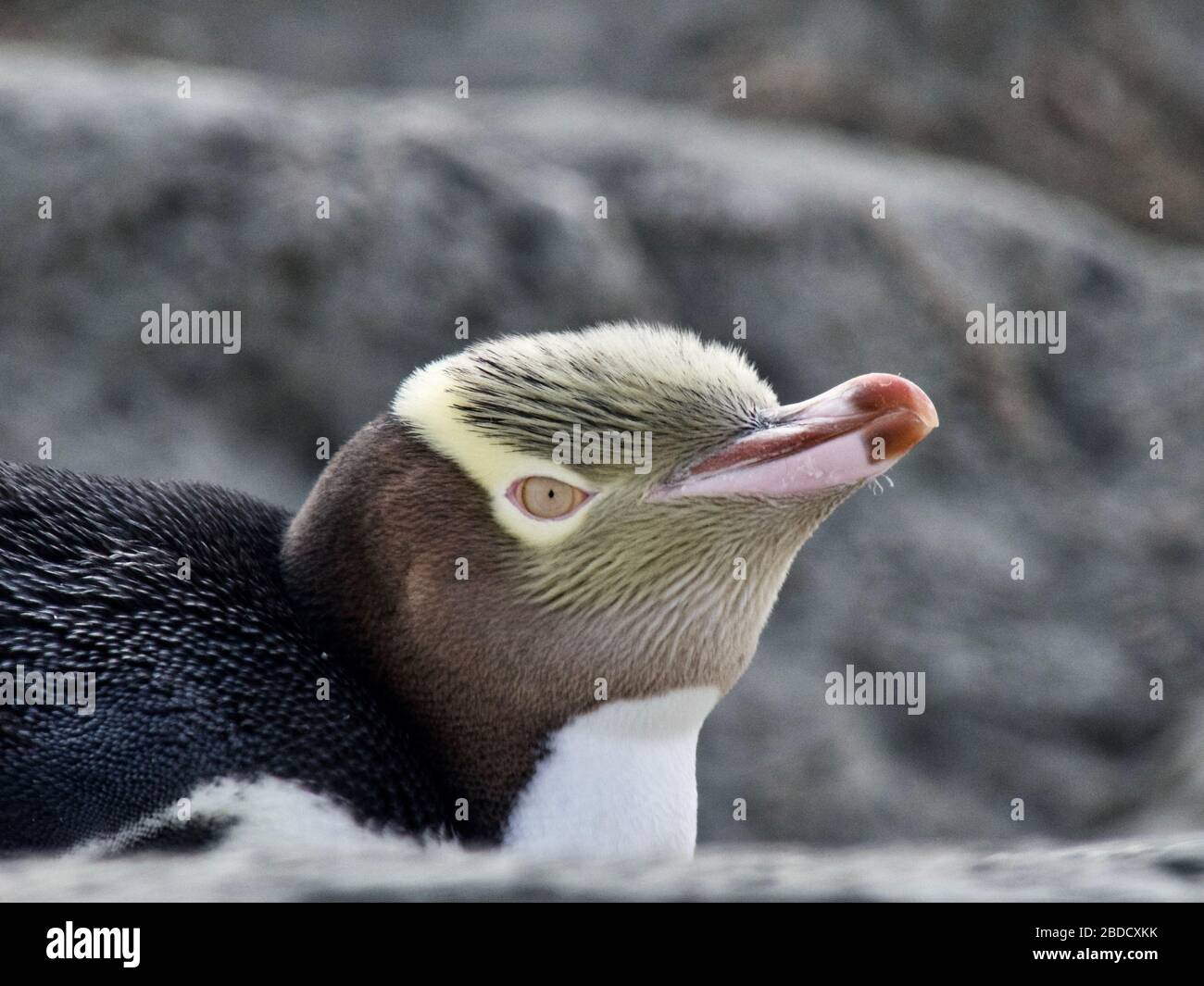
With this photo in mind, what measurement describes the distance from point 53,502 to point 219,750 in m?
0.45

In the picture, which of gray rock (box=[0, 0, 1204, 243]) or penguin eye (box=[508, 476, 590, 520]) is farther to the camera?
gray rock (box=[0, 0, 1204, 243])

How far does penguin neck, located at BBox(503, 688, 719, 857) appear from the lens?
2021 millimetres

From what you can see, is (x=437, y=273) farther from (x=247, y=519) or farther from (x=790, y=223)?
(x=247, y=519)

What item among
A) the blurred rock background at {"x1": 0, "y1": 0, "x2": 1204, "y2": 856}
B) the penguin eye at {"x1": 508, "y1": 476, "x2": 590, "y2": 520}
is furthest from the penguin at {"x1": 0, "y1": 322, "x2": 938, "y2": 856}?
the blurred rock background at {"x1": 0, "y1": 0, "x2": 1204, "y2": 856}

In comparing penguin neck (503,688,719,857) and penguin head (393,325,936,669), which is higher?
penguin head (393,325,936,669)

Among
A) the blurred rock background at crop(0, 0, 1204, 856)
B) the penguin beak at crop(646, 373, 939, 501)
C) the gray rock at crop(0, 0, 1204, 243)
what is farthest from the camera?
the gray rock at crop(0, 0, 1204, 243)

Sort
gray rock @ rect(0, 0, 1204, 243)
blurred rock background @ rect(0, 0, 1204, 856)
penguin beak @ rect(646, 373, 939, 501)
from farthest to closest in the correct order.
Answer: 1. gray rock @ rect(0, 0, 1204, 243)
2. blurred rock background @ rect(0, 0, 1204, 856)
3. penguin beak @ rect(646, 373, 939, 501)

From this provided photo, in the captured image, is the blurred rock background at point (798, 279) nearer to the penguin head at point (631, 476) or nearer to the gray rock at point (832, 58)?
the gray rock at point (832, 58)

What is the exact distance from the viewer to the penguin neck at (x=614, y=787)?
6.63ft

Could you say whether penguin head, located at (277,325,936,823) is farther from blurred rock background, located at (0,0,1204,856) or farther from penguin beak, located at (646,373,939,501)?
blurred rock background, located at (0,0,1204,856)

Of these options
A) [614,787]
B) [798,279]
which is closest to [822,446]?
[614,787]

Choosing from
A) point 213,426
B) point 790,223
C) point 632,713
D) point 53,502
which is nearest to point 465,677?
point 632,713

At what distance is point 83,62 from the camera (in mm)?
5332

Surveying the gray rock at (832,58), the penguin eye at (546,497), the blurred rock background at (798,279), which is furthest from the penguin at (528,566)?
the gray rock at (832,58)
